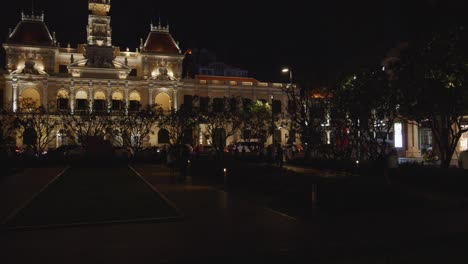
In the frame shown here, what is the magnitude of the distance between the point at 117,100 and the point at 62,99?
7.68 m

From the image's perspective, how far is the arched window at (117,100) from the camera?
Result: 62.4 metres

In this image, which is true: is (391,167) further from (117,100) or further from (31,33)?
(31,33)

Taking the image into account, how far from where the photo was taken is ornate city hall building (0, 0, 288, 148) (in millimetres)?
60188

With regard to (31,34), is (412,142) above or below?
below

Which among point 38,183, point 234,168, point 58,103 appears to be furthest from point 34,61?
point 234,168

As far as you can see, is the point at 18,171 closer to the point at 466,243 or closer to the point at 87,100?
the point at 466,243

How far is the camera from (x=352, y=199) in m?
11.8

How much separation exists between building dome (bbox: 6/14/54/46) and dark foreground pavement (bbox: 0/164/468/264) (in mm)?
57540

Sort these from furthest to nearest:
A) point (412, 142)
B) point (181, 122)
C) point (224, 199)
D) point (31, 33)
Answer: point (31, 33) → point (181, 122) → point (412, 142) → point (224, 199)

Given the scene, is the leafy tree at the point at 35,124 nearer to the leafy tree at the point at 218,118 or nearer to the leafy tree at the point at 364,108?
the leafy tree at the point at 218,118

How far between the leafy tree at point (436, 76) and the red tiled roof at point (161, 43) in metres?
53.2

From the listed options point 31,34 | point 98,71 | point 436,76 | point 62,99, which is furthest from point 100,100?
point 436,76

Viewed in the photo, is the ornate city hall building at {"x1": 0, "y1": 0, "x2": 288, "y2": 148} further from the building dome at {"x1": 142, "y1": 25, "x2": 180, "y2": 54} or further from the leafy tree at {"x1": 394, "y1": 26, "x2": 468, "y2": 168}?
the leafy tree at {"x1": 394, "y1": 26, "x2": 468, "y2": 168}

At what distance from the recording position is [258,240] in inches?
349
